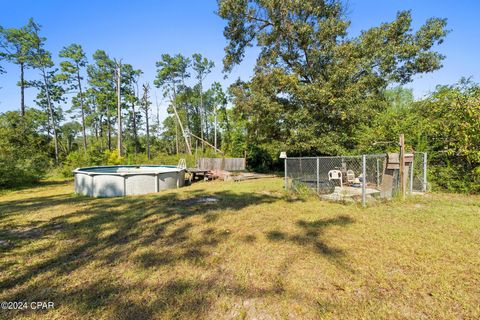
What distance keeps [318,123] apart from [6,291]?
1166cm

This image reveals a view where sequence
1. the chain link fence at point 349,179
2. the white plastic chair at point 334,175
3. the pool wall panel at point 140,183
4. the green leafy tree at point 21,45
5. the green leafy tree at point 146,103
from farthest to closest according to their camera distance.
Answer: the green leafy tree at point 146,103
the green leafy tree at point 21,45
the pool wall panel at point 140,183
the white plastic chair at point 334,175
the chain link fence at point 349,179

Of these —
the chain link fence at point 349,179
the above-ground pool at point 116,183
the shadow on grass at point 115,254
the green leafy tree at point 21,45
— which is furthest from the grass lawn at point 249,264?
the green leafy tree at point 21,45

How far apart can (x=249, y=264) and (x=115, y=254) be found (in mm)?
2077

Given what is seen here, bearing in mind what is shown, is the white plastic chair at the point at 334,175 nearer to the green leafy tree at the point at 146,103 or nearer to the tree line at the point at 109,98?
the tree line at the point at 109,98

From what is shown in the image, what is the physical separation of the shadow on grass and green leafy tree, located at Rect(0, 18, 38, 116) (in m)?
A: 21.7

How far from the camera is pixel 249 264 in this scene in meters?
2.94

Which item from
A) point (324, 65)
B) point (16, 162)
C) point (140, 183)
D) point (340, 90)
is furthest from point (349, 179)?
point (16, 162)

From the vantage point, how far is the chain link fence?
6441mm

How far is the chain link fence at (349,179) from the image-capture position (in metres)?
6.44

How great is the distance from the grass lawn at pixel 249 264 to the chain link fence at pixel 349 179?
1.30m

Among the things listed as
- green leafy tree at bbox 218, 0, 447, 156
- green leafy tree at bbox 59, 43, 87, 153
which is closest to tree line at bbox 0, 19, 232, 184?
green leafy tree at bbox 59, 43, 87, 153

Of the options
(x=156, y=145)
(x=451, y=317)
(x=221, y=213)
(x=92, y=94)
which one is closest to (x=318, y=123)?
(x=221, y=213)

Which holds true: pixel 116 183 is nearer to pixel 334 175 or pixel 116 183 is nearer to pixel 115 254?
pixel 115 254

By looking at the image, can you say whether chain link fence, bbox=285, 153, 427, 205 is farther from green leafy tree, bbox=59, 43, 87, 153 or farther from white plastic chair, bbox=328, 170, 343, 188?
green leafy tree, bbox=59, 43, 87, 153
